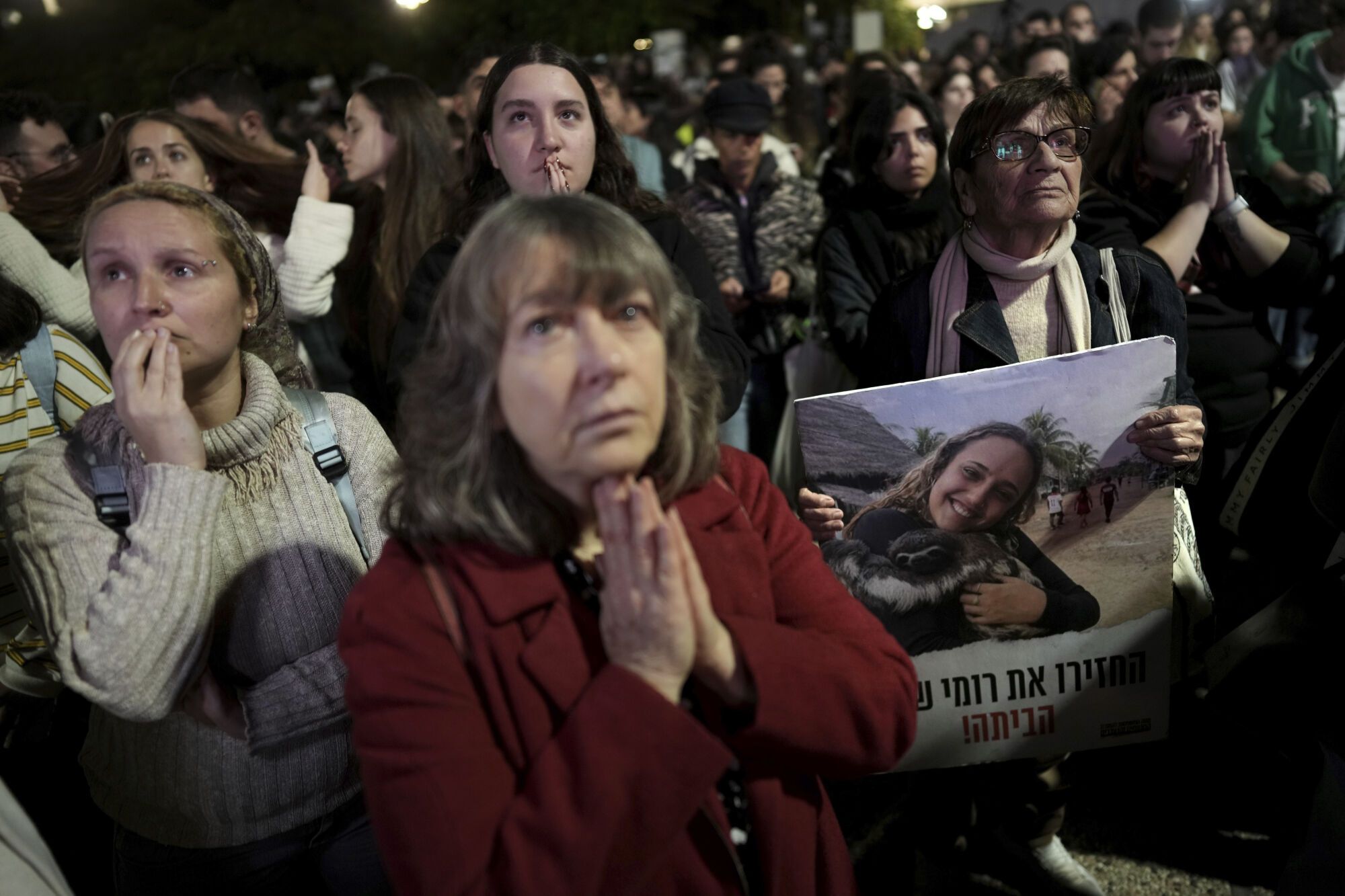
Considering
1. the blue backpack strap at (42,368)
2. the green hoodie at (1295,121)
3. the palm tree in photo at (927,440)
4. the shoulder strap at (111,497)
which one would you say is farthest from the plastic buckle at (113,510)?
the green hoodie at (1295,121)

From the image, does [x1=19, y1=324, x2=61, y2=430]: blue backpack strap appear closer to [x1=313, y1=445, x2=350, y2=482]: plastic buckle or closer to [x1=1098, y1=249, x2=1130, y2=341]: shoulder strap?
[x1=313, y1=445, x2=350, y2=482]: plastic buckle

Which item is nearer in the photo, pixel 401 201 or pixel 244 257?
pixel 244 257

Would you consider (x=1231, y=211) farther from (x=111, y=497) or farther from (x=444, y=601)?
(x=111, y=497)

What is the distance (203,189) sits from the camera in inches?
151

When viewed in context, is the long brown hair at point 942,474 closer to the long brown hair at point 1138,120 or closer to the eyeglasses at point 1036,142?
the eyeglasses at point 1036,142

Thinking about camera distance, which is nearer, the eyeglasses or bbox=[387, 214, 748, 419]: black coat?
the eyeglasses

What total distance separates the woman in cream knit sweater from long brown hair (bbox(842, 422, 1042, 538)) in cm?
108

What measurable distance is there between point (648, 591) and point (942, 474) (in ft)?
3.73

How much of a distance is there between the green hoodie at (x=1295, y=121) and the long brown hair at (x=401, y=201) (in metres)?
4.91

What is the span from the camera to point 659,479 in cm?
143

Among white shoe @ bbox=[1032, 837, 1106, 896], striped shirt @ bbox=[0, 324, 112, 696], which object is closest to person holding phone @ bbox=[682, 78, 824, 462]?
white shoe @ bbox=[1032, 837, 1106, 896]

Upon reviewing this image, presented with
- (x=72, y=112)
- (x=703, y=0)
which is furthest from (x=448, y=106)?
(x=703, y=0)

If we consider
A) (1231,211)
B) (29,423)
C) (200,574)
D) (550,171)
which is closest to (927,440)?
(550,171)

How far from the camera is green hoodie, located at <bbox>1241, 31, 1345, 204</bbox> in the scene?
5.95 metres
